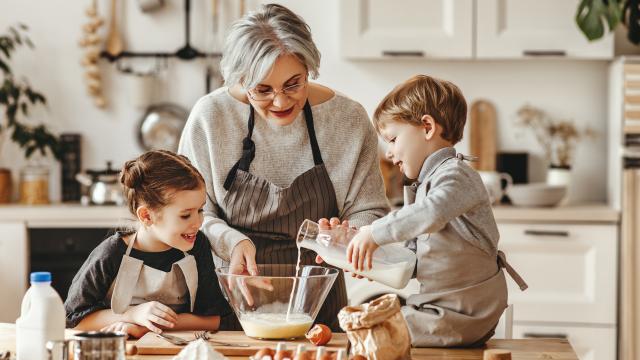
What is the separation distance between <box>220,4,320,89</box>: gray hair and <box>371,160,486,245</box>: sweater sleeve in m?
0.46

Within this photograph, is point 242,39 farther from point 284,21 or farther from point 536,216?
point 536,216

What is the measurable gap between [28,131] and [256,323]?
2.57 meters

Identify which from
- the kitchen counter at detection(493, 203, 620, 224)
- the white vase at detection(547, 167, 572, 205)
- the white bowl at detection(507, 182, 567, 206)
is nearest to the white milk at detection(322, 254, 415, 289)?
the kitchen counter at detection(493, 203, 620, 224)

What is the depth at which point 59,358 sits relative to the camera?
1230 millimetres

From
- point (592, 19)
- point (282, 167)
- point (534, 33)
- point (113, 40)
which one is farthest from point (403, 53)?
point (282, 167)

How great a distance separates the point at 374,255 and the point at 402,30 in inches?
90.4

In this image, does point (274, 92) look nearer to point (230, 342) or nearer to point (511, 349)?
point (230, 342)

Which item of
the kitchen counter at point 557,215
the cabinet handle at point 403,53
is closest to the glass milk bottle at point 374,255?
the kitchen counter at point 557,215

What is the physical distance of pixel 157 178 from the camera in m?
1.76

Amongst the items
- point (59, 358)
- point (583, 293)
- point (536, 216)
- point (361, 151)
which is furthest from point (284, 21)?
point (583, 293)

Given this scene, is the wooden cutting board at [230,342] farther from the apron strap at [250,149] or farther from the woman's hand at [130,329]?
the apron strap at [250,149]

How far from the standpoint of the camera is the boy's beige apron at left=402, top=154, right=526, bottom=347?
151cm

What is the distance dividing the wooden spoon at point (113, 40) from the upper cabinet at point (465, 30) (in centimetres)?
106

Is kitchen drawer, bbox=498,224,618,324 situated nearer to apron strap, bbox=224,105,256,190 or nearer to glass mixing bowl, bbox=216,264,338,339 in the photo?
apron strap, bbox=224,105,256,190
